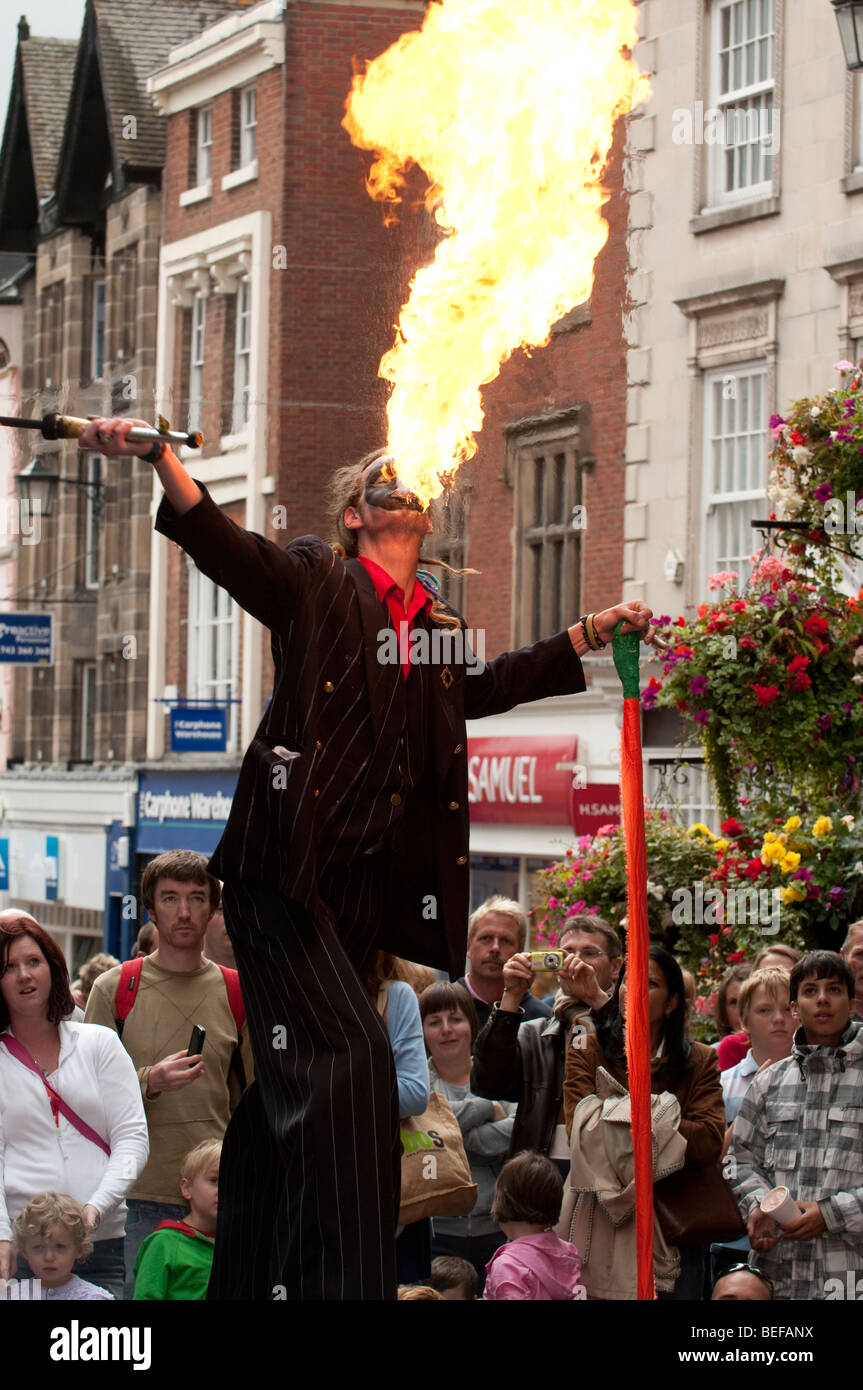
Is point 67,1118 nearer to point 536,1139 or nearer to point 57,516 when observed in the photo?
point 536,1139

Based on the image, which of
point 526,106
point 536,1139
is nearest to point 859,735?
point 536,1139

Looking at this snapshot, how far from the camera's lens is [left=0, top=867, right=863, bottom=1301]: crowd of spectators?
5555mm

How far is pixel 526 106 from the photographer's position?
578cm

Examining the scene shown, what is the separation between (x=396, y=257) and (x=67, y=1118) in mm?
2558

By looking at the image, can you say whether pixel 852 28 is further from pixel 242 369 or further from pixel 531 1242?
pixel 242 369

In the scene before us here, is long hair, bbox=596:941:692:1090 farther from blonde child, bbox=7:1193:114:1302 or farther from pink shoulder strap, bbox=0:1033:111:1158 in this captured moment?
blonde child, bbox=7:1193:114:1302

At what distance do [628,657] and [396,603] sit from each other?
1.82 ft

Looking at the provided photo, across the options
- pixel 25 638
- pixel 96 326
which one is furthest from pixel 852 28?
pixel 96 326

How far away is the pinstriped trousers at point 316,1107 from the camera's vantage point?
4.30 metres

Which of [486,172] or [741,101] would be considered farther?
[741,101]

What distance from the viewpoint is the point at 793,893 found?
29.0ft

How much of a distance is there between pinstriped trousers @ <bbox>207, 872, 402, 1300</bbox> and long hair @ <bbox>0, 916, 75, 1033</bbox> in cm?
119

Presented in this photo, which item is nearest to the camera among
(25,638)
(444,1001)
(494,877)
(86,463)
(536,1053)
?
(536,1053)

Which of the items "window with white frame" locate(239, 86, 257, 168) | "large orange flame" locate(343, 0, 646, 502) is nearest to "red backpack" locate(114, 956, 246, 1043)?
"large orange flame" locate(343, 0, 646, 502)
